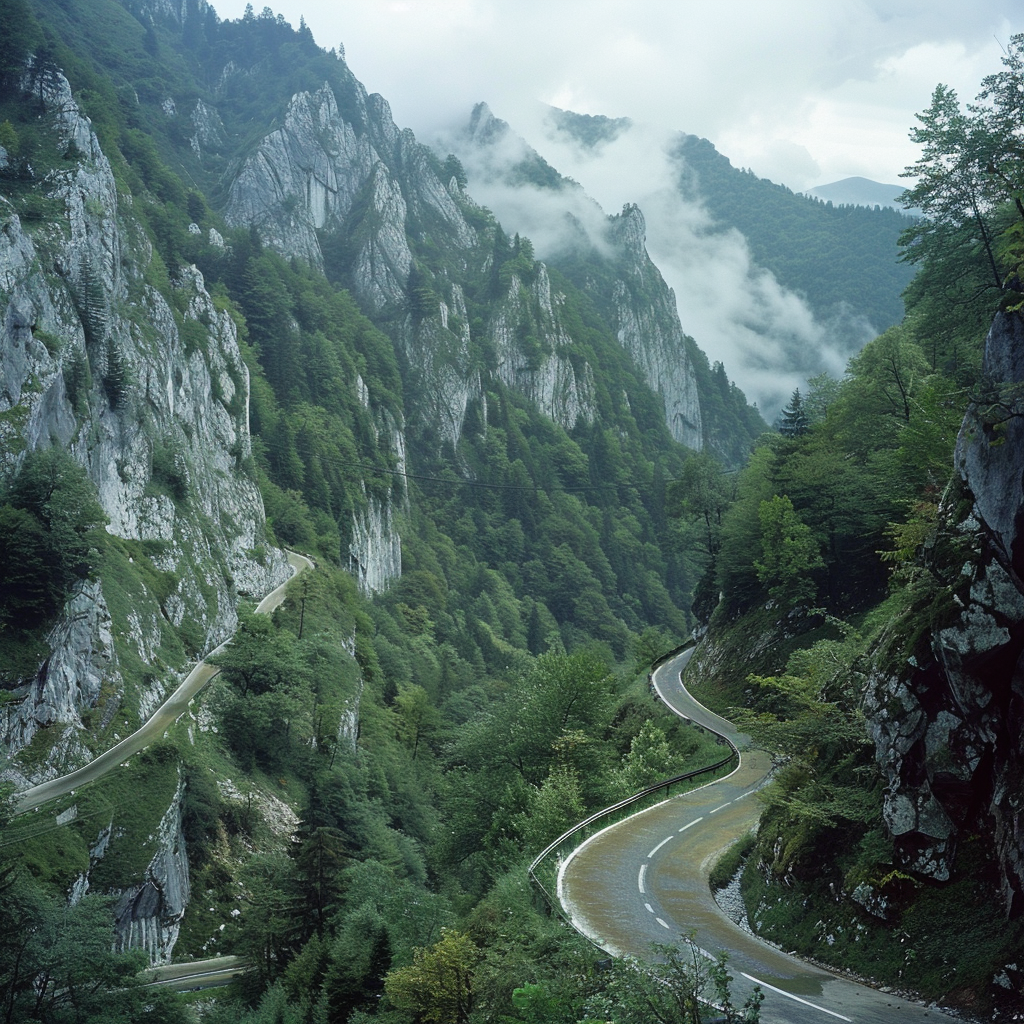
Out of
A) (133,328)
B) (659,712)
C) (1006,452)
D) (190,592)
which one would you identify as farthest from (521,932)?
(133,328)

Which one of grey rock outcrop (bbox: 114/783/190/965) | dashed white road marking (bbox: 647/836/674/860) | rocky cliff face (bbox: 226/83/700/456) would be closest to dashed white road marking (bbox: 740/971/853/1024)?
dashed white road marking (bbox: 647/836/674/860)

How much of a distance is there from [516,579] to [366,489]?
4019 cm

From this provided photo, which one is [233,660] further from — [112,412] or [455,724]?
[455,724]

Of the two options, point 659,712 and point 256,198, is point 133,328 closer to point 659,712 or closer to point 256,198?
point 659,712

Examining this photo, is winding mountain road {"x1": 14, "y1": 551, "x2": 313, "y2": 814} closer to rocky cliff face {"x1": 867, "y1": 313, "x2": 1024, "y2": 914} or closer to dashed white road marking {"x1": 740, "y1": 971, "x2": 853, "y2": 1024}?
dashed white road marking {"x1": 740, "y1": 971, "x2": 853, "y2": 1024}

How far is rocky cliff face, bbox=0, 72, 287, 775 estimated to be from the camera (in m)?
43.0

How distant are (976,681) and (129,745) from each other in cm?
3970

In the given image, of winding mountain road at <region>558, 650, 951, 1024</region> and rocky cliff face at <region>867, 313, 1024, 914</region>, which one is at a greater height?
rocky cliff face at <region>867, 313, 1024, 914</region>

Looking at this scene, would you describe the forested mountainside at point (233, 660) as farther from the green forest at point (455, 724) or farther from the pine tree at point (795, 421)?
the pine tree at point (795, 421)

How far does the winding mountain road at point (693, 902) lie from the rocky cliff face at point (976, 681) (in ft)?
8.77

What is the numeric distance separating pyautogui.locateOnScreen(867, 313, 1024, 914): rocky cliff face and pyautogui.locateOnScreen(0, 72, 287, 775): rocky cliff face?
119 feet

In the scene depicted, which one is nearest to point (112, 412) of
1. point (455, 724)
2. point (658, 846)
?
point (455, 724)

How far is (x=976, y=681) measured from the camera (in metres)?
13.1

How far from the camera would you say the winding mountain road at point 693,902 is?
12.3 metres
